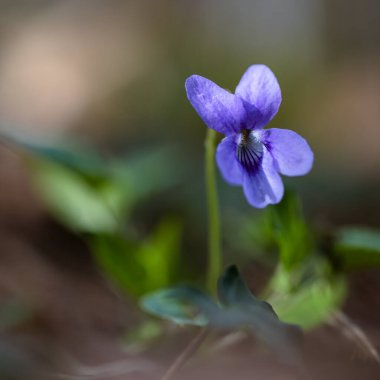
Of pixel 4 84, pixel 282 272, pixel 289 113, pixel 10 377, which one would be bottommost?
pixel 289 113

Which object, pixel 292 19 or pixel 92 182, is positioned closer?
pixel 92 182

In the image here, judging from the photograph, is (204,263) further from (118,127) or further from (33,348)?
(118,127)

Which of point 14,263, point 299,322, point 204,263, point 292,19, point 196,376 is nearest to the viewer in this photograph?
point 196,376

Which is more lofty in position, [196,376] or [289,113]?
[196,376]

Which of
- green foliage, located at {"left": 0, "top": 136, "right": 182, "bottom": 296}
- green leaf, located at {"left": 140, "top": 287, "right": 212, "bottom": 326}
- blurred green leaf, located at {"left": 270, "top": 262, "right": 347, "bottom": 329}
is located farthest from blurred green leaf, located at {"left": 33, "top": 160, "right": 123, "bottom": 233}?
green leaf, located at {"left": 140, "top": 287, "right": 212, "bottom": 326}

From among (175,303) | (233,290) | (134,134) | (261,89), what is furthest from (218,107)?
(134,134)

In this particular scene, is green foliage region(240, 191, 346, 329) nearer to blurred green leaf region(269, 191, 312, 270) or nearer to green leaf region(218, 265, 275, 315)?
blurred green leaf region(269, 191, 312, 270)

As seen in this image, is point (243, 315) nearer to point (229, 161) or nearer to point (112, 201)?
point (229, 161)

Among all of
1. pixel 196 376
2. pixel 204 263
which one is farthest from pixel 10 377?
pixel 204 263
